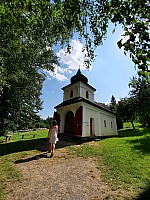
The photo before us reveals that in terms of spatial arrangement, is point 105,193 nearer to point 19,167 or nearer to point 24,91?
point 19,167

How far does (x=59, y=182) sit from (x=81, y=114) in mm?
12486

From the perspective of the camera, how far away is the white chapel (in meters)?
18.9

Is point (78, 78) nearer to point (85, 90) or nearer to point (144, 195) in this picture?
point (85, 90)

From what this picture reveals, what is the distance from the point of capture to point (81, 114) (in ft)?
61.2

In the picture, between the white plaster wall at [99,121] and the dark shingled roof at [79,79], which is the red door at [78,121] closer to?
the white plaster wall at [99,121]

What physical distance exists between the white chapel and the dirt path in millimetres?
9522

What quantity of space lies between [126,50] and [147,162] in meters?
8.70

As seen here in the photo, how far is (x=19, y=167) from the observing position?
26.9ft

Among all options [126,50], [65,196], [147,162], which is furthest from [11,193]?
[147,162]

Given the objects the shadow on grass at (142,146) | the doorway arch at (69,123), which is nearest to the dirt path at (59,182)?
the shadow on grass at (142,146)

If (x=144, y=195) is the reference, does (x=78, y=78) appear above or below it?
above

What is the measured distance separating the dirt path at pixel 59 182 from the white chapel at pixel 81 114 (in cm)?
952

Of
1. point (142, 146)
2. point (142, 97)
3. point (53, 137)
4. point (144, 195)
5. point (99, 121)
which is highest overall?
point (142, 97)

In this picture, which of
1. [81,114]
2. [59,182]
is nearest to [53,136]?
[59,182]
